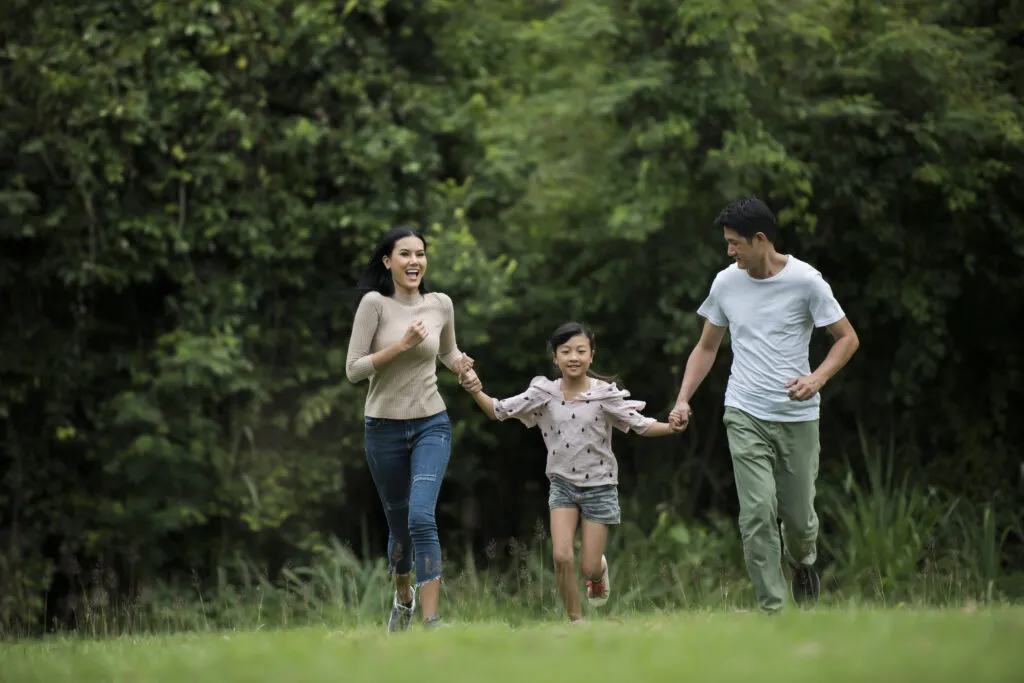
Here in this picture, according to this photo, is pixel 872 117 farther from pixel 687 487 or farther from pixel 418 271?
pixel 418 271

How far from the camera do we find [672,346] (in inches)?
458

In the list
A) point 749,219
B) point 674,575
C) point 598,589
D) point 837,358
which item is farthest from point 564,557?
point 674,575

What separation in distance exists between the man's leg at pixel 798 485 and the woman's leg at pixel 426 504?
1880 mm

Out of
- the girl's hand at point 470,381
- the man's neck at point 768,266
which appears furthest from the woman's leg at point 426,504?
the man's neck at point 768,266

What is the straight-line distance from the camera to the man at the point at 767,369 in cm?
705

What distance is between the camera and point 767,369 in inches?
283

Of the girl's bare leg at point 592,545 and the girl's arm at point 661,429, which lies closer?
the girl's arm at point 661,429

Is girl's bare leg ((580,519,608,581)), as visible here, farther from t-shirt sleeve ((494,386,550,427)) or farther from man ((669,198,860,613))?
man ((669,198,860,613))

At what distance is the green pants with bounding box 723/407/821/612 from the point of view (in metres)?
6.98

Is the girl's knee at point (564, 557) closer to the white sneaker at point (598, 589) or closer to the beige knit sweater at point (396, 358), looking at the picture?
the white sneaker at point (598, 589)

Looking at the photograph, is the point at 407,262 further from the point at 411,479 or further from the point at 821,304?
the point at 821,304

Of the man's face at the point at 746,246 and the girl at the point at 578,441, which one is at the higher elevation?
the man's face at the point at 746,246

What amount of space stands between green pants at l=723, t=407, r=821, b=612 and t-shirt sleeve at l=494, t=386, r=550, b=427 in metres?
1.08

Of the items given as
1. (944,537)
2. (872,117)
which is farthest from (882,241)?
(944,537)
